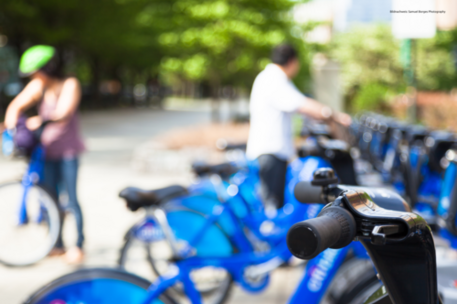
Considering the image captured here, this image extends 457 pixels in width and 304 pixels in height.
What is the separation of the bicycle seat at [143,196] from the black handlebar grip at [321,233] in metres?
1.93

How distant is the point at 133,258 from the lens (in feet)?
12.0

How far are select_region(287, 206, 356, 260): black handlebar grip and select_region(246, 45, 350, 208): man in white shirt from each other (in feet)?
10.2

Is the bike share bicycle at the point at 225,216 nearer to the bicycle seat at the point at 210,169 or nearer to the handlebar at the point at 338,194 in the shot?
the bicycle seat at the point at 210,169

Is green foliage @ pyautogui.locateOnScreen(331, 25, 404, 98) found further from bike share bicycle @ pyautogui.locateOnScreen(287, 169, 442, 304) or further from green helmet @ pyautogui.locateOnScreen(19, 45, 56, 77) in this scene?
bike share bicycle @ pyautogui.locateOnScreen(287, 169, 442, 304)

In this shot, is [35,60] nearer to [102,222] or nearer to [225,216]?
[225,216]

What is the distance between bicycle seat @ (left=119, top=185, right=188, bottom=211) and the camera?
273 centimetres

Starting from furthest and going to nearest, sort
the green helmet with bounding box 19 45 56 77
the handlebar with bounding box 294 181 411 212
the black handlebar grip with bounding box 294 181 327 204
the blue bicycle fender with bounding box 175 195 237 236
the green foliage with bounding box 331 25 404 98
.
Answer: the green foliage with bounding box 331 25 404 98
the green helmet with bounding box 19 45 56 77
the blue bicycle fender with bounding box 175 195 237 236
the black handlebar grip with bounding box 294 181 327 204
the handlebar with bounding box 294 181 411 212

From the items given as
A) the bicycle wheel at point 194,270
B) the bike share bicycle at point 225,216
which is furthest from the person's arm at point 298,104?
the bicycle wheel at point 194,270

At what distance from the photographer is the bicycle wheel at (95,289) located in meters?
1.87

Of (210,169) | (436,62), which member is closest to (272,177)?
(210,169)

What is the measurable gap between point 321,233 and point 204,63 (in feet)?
46.9

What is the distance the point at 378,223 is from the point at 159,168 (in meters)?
9.43

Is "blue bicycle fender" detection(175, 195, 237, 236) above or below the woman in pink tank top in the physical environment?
below

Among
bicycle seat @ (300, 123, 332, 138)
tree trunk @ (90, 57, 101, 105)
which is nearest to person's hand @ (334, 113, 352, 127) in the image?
bicycle seat @ (300, 123, 332, 138)
